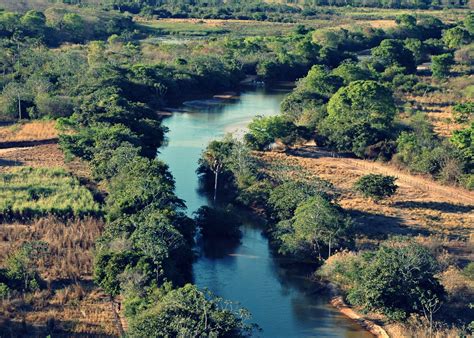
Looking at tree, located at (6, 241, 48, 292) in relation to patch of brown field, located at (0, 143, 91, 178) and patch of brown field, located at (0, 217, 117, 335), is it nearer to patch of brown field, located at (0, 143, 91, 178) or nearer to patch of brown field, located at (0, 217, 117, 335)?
patch of brown field, located at (0, 217, 117, 335)

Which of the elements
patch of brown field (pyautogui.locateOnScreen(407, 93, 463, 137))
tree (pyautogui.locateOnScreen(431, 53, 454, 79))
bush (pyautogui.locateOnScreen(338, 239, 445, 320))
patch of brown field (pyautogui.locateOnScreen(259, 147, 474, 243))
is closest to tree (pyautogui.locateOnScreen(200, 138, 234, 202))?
patch of brown field (pyautogui.locateOnScreen(259, 147, 474, 243))

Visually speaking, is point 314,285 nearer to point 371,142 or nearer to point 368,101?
point 371,142

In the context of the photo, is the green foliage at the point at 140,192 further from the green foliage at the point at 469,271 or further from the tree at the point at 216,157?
the green foliage at the point at 469,271

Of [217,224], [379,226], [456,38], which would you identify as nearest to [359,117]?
[379,226]

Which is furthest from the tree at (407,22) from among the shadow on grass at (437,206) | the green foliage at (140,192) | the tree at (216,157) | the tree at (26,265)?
the tree at (26,265)

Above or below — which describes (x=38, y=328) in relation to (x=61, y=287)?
below

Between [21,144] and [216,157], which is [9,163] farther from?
[216,157]
